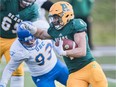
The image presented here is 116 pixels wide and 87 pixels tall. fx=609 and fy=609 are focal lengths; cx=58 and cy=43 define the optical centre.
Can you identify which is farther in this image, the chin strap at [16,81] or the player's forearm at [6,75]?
the chin strap at [16,81]

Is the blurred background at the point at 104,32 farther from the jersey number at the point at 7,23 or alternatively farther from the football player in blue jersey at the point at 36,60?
the football player in blue jersey at the point at 36,60

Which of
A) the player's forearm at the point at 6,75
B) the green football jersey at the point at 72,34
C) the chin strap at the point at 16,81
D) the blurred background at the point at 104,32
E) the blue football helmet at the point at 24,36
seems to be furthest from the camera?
the blurred background at the point at 104,32

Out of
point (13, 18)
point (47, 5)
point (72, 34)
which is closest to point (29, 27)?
point (72, 34)

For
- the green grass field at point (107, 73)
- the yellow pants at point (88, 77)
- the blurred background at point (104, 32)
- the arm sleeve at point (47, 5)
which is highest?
the arm sleeve at point (47, 5)

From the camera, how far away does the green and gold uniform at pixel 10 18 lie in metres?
7.66

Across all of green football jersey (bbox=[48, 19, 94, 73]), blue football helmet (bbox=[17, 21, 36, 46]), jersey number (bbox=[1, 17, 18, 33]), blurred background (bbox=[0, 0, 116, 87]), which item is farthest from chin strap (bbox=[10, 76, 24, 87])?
blurred background (bbox=[0, 0, 116, 87])

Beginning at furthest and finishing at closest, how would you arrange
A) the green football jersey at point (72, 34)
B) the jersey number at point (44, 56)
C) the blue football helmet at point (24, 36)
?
the jersey number at point (44, 56) < the blue football helmet at point (24, 36) < the green football jersey at point (72, 34)

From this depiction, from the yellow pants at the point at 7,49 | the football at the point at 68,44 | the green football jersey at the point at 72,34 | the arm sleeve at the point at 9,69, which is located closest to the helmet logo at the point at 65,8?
the green football jersey at the point at 72,34

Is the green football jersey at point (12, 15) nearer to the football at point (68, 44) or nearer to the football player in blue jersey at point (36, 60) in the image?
the football player in blue jersey at point (36, 60)

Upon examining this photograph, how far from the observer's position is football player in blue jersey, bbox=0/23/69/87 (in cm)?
696

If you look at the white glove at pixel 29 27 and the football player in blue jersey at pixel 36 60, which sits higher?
the white glove at pixel 29 27

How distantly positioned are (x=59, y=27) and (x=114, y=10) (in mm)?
12800

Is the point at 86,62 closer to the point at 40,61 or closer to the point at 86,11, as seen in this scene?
the point at 40,61

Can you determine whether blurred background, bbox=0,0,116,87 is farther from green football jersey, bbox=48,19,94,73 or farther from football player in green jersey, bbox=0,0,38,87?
green football jersey, bbox=48,19,94,73
